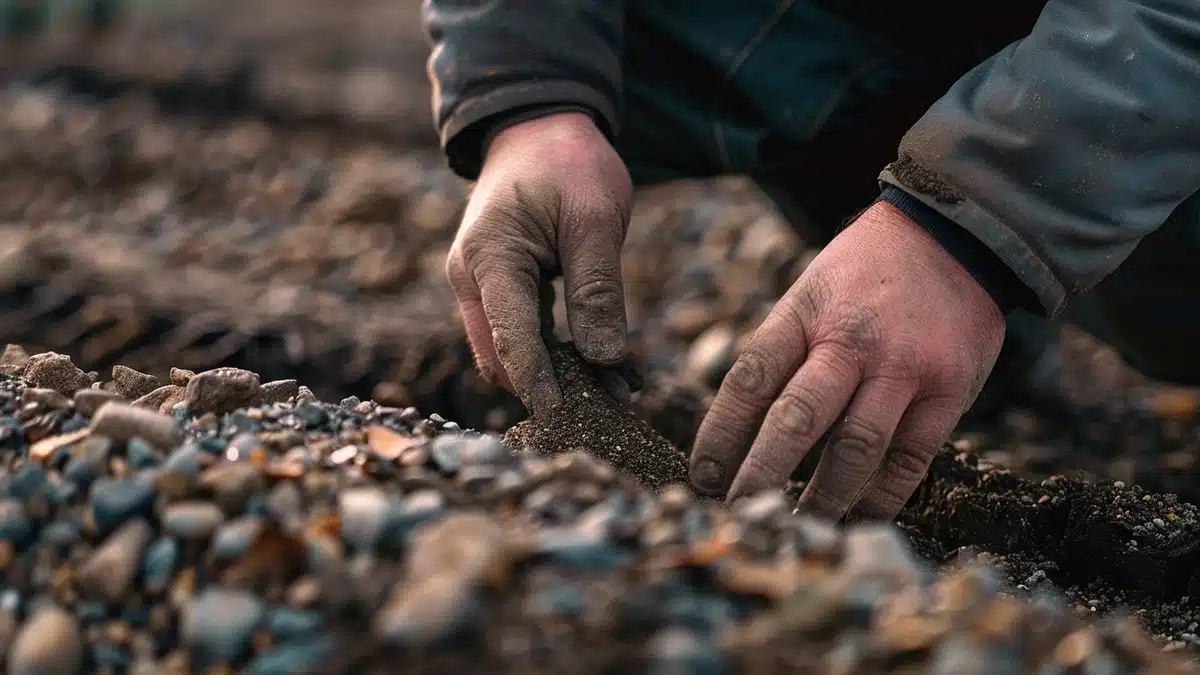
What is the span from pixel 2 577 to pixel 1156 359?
87.2 inches

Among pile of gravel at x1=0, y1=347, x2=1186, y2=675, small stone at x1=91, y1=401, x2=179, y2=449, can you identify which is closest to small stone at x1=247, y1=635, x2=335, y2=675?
pile of gravel at x1=0, y1=347, x2=1186, y2=675

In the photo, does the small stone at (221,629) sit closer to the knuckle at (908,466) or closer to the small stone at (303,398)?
the small stone at (303,398)

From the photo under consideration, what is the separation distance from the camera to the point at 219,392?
153 cm

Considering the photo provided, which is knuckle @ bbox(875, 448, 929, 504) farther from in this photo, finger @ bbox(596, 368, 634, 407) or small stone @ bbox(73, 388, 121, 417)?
small stone @ bbox(73, 388, 121, 417)

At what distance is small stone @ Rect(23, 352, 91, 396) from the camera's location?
1695mm

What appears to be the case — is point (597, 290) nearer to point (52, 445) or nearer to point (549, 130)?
point (549, 130)

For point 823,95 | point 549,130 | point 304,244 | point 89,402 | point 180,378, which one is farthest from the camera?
point 304,244

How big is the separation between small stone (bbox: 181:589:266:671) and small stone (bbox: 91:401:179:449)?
0.29m

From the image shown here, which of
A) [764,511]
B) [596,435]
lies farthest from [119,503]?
[596,435]

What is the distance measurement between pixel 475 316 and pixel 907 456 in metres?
0.67

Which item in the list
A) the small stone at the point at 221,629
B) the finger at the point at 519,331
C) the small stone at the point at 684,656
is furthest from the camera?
the finger at the point at 519,331

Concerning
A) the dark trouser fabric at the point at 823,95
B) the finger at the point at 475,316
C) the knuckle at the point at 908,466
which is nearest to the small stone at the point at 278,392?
the finger at the point at 475,316

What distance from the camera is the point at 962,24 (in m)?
2.31

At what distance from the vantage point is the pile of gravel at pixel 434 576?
3.17 ft
